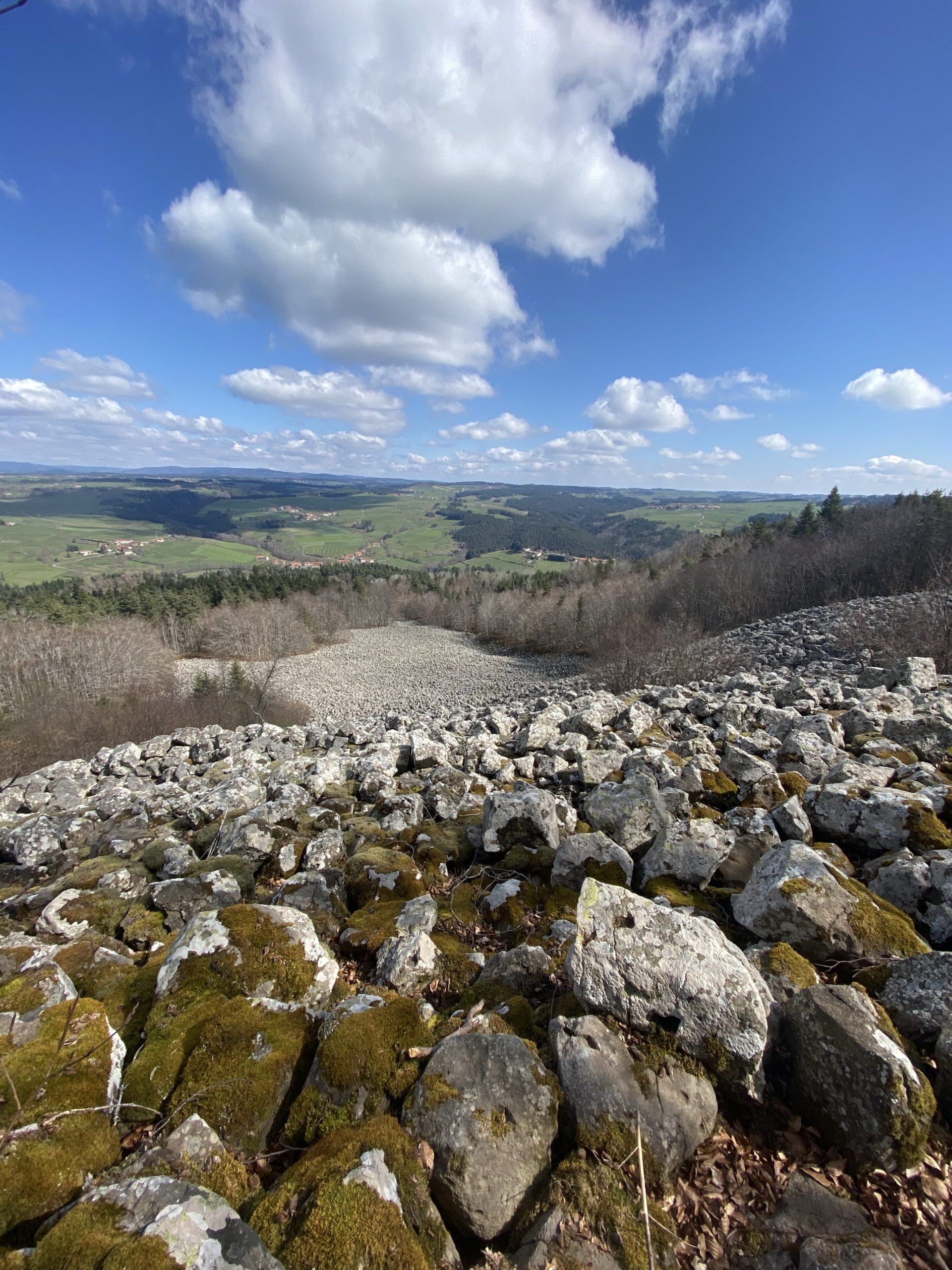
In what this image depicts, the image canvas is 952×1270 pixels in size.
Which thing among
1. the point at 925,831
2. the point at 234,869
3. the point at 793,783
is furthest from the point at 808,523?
the point at 234,869

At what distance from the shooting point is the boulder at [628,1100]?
2.87m

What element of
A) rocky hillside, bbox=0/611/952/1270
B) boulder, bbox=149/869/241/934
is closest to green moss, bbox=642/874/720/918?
rocky hillside, bbox=0/611/952/1270

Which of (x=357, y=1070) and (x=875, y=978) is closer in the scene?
(x=357, y=1070)

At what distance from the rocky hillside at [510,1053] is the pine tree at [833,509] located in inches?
2619

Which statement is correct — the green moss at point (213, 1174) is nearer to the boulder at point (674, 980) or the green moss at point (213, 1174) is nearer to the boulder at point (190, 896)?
the boulder at point (674, 980)

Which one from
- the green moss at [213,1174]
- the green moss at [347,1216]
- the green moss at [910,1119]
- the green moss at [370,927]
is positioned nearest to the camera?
the green moss at [347,1216]

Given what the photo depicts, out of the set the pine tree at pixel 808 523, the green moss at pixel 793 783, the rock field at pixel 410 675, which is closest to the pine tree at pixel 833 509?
the pine tree at pixel 808 523

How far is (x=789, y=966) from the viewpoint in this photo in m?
3.80

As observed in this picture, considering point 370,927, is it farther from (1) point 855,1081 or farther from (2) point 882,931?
(2) point 882,931

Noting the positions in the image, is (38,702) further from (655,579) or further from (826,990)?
(655,579)

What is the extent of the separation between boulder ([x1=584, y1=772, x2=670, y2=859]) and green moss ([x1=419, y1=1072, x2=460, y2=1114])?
413 cm

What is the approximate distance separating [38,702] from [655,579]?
6205 cm

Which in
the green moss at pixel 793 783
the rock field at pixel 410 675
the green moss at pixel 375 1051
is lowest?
the rock field at pixel 410 675

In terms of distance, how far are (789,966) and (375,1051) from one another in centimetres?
304
